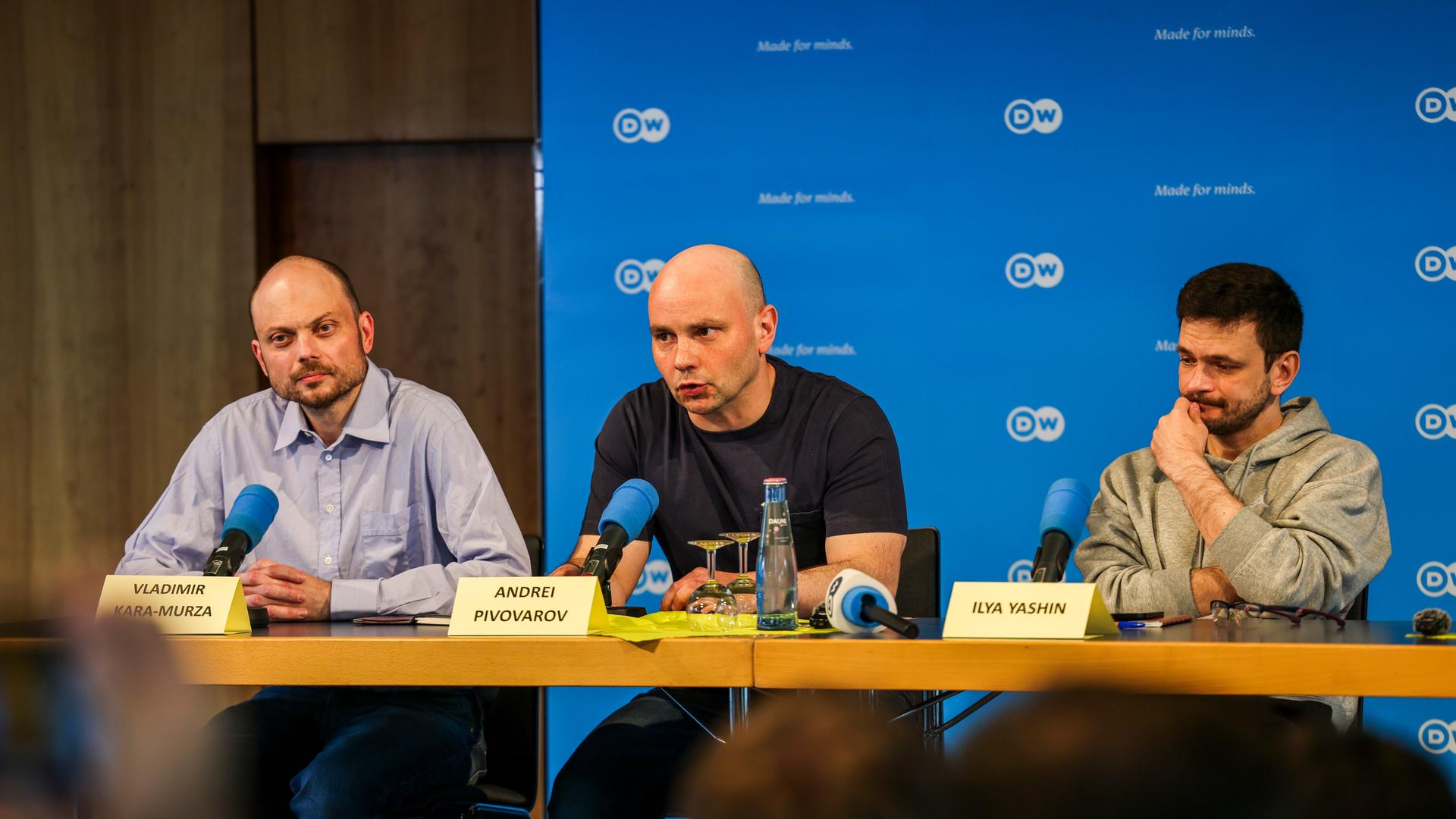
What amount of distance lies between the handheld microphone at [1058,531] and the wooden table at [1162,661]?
0.15 m

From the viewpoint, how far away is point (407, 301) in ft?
18.5

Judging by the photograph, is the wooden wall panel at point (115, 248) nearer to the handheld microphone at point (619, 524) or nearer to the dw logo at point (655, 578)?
the dw logo at point (655, 578)

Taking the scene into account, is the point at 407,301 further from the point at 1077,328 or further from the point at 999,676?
the point at 999,676

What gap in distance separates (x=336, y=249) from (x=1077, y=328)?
122 inches

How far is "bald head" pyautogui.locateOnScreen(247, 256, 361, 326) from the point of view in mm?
2838

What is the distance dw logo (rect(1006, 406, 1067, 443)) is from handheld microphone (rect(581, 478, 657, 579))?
2.30 meters

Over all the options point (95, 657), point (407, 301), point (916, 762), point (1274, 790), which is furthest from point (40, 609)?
point (407, 301)

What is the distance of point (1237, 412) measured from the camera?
272cm

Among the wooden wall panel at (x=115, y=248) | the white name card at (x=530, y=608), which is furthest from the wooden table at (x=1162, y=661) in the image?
the wooden wall panel at (x=115, y=248)

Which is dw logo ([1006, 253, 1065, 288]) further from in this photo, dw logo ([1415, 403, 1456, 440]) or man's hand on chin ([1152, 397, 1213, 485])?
man's hand on chin ([1152, 397, 1213, 485])

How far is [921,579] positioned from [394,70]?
135 inches

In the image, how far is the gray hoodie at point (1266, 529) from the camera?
94.6 inches

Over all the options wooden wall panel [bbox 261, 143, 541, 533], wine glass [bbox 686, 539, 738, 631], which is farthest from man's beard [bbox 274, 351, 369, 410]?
wooden wall panel [bbox 261, 143, 541, 533]

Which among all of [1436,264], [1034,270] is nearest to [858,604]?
[1034,270]
